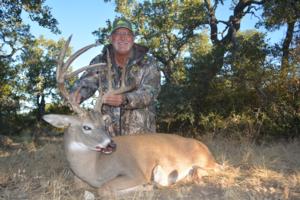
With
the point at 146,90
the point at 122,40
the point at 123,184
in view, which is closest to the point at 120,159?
the point at 123,184

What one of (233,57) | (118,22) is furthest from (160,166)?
(233,57)

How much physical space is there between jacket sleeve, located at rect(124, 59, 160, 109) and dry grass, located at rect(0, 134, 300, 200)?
1.34m

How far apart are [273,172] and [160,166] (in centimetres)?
154

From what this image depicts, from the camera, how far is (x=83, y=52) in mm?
5285

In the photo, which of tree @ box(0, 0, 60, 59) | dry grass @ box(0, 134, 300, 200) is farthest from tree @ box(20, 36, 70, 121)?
dry grass @ box(0, 134, 300, 200)

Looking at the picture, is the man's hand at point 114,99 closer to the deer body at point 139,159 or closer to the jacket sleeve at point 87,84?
the deer body at point 139,159

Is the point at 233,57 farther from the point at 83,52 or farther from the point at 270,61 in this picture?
the point at 83,52

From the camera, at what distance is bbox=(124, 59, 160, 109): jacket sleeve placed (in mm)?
6312

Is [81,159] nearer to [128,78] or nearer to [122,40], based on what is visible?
[128,78]

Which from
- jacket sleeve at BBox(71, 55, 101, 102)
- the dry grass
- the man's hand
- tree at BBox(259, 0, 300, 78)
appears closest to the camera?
the dry grass

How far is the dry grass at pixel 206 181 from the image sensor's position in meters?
4.50

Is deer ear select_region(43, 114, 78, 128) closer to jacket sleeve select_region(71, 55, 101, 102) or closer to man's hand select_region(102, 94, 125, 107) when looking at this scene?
man's hand select_region(102, 94, 125, 107)

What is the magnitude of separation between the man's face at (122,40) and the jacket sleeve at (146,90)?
1.39 ft

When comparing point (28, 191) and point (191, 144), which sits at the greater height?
point (191, 144)
